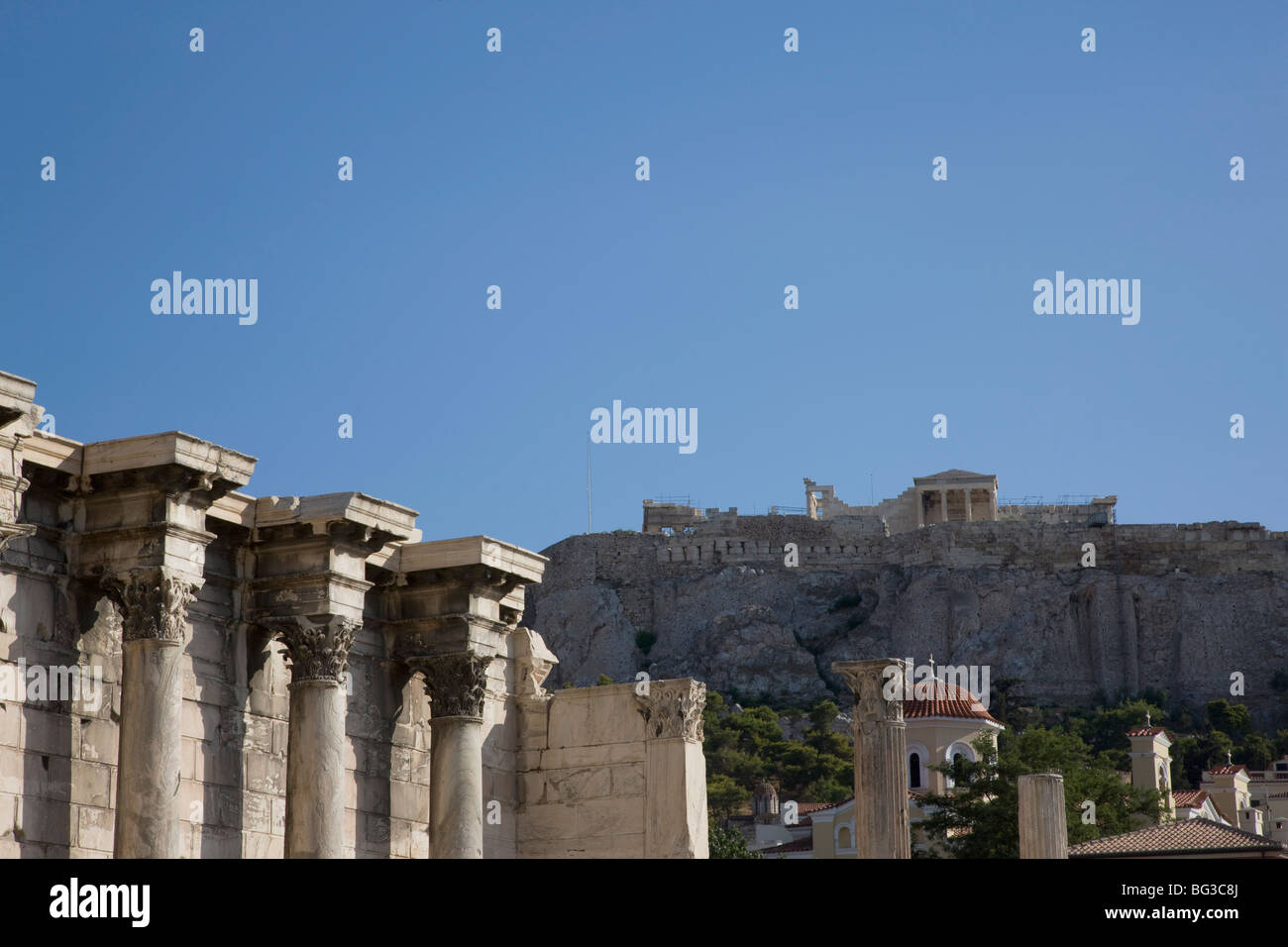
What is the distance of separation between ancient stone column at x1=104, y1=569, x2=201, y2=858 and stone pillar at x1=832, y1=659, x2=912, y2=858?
55.1 feet

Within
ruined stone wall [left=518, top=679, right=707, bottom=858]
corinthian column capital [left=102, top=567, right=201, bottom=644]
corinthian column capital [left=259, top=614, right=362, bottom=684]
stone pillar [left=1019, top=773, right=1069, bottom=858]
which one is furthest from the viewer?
stone pillar [left=1019, top=773, right=1069, bottom=858]

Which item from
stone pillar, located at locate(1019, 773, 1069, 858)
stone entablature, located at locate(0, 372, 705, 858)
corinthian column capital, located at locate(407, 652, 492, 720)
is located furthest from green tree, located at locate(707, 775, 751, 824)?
corinthian column capital, located at locate(407, 652, 492, 720)

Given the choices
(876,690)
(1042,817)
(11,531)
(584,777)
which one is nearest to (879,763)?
(876,690)

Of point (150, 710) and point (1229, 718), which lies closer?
point (150, 710)

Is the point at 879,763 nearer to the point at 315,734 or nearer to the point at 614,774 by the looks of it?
the point at 614,774

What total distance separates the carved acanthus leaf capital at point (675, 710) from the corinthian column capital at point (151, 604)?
202 inches

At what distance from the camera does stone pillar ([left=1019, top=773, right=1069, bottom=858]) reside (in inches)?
1121

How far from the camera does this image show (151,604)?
14641 millimetres

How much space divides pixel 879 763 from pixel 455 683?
13759 millimetres

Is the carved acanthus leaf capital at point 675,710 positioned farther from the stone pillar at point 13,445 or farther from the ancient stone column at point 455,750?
the stone pillar at point 13,445

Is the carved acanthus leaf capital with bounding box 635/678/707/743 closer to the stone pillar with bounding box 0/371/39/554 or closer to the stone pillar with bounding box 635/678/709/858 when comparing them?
the stone pillar with bounding box 635/678/709/858

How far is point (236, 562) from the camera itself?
16516 mm

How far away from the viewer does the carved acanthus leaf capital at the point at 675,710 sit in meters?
18.6

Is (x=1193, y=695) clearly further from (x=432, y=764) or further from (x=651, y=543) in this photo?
(x=432, y=764)
